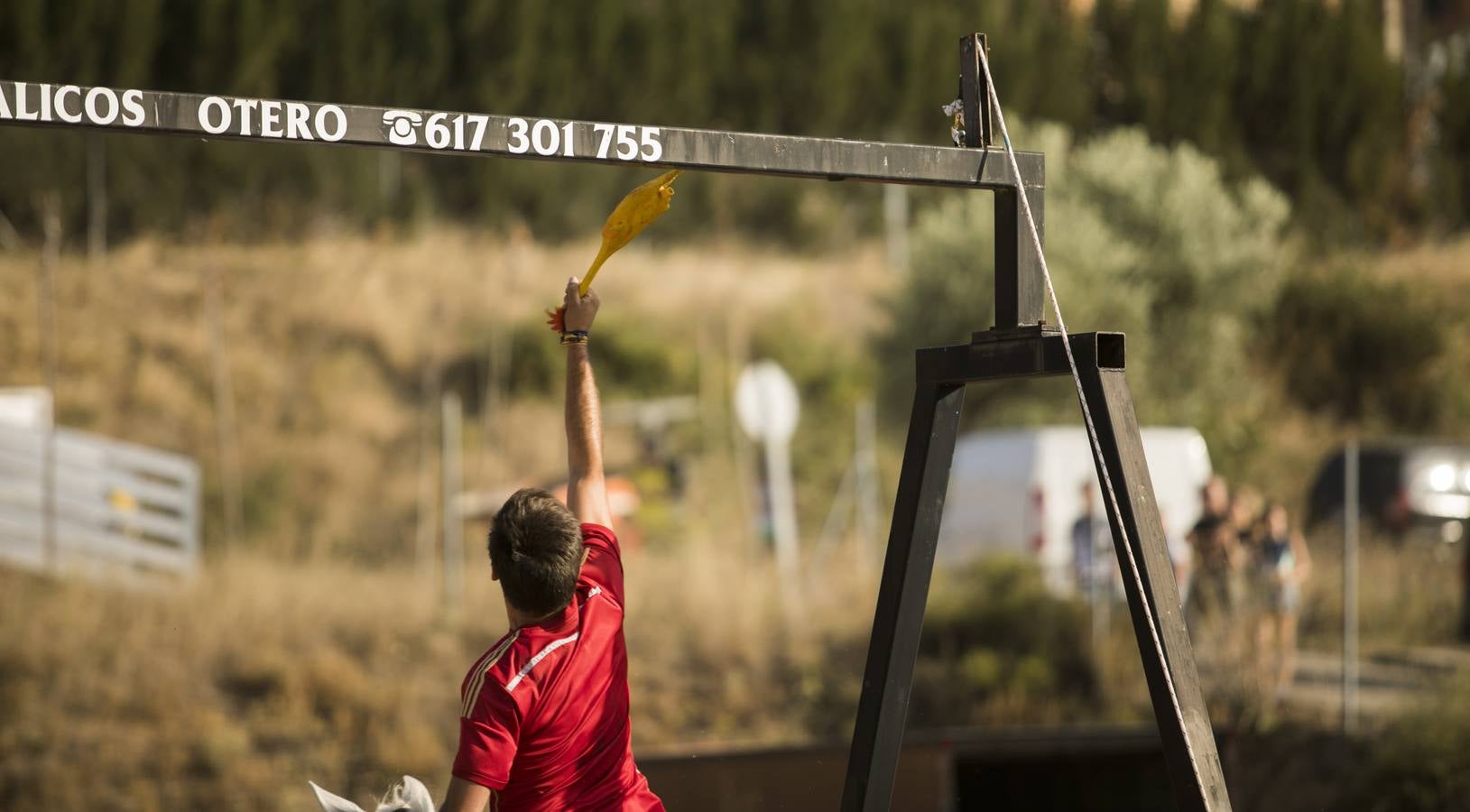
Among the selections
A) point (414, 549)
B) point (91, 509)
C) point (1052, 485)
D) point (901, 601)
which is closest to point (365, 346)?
point (414, 549)

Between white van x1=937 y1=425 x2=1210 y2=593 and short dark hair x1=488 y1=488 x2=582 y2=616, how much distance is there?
11982mm

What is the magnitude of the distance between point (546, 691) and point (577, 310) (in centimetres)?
99

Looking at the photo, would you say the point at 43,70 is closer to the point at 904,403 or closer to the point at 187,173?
the point at 187,173

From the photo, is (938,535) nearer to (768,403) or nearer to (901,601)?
(901,601)

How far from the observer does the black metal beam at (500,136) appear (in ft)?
10.2

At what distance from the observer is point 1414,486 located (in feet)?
57.2

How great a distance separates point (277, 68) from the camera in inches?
1123

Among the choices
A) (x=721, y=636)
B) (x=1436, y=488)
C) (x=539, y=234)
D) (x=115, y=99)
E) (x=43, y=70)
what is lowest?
(x=721, y=636)

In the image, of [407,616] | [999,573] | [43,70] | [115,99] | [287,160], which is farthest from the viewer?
[287,160]

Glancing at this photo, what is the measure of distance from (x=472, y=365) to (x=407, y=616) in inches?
424

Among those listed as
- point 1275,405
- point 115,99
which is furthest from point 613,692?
point 1275,405

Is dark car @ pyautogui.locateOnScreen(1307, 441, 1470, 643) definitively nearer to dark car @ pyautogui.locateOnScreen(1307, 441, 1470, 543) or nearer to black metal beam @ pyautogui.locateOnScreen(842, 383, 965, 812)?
dark car @ pyautogui.locateOnScreen(1307, 441, 1470, 543)

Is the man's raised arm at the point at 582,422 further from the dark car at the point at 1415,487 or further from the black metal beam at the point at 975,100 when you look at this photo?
the dark car at the point at 1415,487

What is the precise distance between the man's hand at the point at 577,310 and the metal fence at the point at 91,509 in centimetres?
1476
